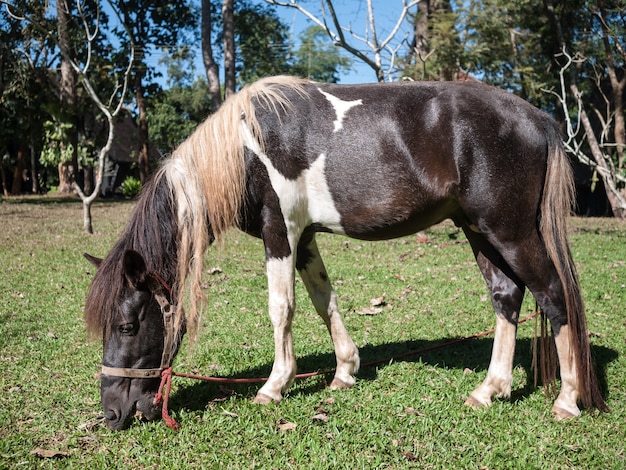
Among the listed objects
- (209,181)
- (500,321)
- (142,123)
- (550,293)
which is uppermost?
(142,123)

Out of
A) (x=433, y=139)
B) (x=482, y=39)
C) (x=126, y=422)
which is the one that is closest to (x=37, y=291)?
(x=126, y=422)

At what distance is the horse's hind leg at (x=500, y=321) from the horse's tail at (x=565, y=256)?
1.36ft

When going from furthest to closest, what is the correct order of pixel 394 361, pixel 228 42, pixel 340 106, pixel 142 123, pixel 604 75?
pixel 142 123, pixel 604 75, pixel 228 42, pixel 394 361, pixel 340 106

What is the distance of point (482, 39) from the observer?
1503cm

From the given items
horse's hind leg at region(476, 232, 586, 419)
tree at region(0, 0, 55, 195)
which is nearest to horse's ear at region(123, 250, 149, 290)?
horse's hind leg at region(476, 232, 586, 419)

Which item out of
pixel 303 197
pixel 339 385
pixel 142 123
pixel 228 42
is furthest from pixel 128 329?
pixel 142 123

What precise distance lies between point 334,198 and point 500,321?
4.80ft

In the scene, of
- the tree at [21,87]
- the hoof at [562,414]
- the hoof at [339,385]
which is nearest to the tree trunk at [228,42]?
the tree at [21,87]

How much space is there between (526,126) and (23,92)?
875 inches

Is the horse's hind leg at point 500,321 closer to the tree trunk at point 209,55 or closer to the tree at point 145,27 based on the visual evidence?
the tree trunk at point 209,55

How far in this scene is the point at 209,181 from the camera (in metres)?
3.46

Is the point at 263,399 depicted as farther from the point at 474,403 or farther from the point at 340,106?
the point at 340,106

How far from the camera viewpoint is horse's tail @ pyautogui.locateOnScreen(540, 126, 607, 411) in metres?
3.52

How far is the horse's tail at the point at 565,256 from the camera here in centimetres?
352
